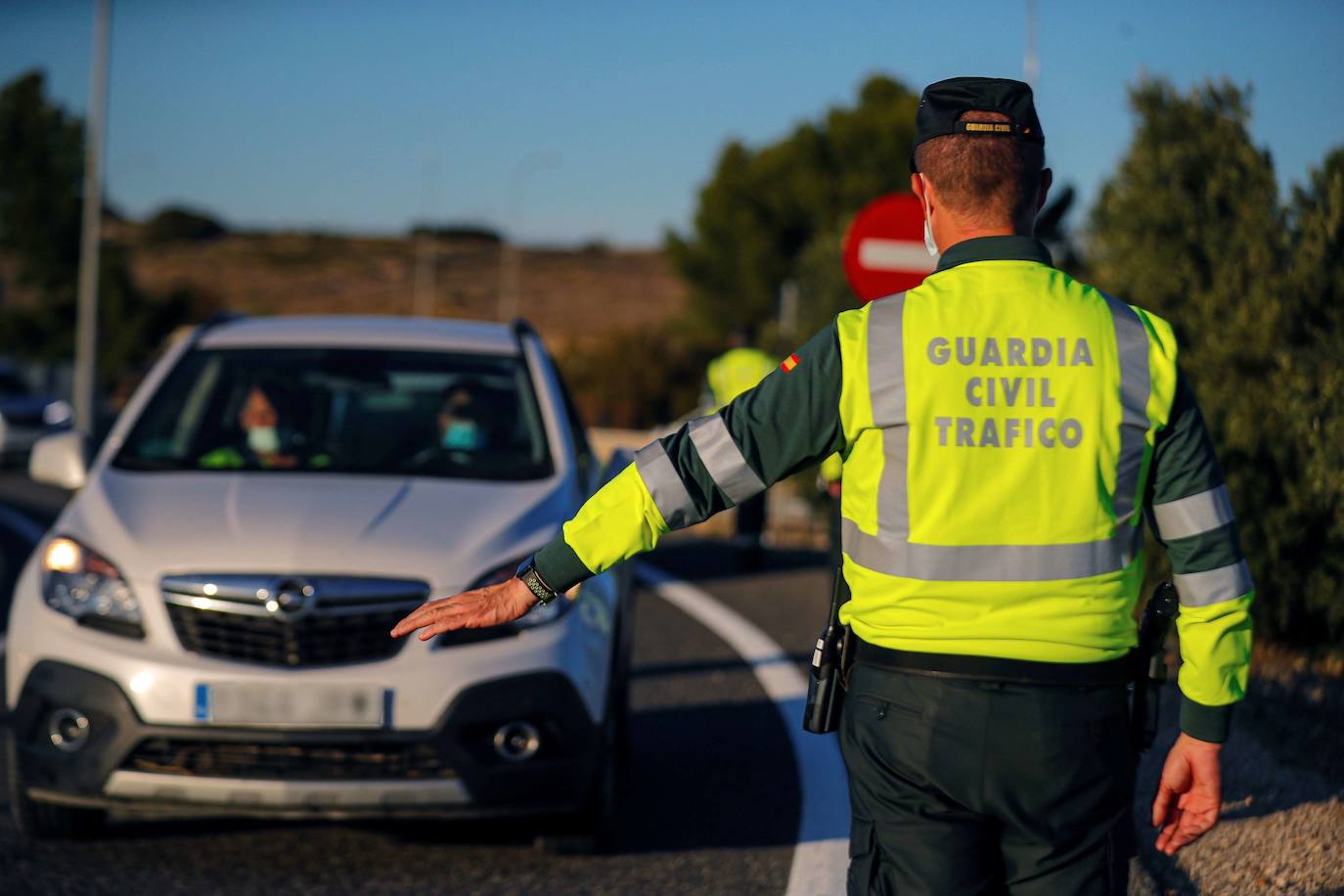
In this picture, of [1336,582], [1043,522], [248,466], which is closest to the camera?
[1043,522]

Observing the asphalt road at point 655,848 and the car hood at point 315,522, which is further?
the car hood at point 315,522

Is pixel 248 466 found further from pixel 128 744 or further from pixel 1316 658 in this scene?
pixel 1316 658

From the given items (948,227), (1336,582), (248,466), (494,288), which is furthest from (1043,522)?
(494,288)

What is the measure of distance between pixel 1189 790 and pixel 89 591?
3515mm

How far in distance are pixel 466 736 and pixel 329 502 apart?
944mm

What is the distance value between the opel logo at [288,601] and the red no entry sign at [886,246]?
5.02 meters

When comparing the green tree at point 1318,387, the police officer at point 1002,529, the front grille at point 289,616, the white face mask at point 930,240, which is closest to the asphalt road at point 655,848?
the front grille at point 289,616

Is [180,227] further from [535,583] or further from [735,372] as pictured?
[535,583]

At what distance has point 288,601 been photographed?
4.96m

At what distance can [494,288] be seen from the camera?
346 feet

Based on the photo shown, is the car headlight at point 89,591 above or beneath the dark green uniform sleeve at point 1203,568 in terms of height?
beneath

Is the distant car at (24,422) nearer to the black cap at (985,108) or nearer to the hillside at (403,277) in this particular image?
the black cap at (985,108)

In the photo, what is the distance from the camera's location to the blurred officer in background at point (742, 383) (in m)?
13.1

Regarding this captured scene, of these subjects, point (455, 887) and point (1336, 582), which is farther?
point (1336, 582)
